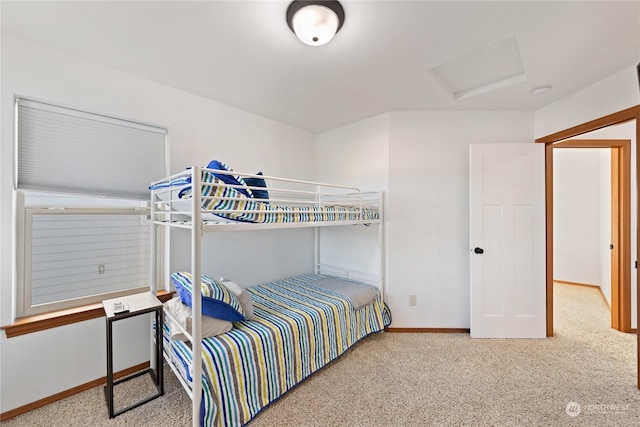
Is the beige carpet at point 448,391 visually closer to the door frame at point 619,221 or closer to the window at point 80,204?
the door frame at point 619,221

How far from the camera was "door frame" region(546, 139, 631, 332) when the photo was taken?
2564mm

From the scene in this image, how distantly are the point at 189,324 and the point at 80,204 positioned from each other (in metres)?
1.26

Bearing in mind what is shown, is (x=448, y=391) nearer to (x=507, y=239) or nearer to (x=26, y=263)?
(x=507, y=239)

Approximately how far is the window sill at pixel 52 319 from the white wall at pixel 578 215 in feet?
20.5

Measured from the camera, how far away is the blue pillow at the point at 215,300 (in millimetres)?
1542

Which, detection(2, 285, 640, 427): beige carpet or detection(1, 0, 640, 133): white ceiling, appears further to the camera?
detection(2, 285, 640, 427): beige carpet

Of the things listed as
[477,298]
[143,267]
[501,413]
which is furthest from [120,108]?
[477,298]

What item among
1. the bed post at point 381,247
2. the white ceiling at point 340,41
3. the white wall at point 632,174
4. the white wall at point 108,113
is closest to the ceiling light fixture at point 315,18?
the white ceiling at point 340,41

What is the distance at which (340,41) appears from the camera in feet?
5.09

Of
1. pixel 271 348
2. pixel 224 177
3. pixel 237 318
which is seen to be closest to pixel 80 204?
pixel 224 177

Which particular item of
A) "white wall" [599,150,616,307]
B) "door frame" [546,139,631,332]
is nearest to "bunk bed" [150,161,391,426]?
"door frame" [546,139,631,332]

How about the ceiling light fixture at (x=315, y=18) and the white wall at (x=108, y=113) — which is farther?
the white wall at (x=108, y=113)

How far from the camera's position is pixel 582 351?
2262mm

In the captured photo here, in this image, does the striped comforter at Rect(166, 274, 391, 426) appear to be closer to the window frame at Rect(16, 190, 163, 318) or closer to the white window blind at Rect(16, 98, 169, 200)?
the window frame at Rect(16, 190, 163, 318)
